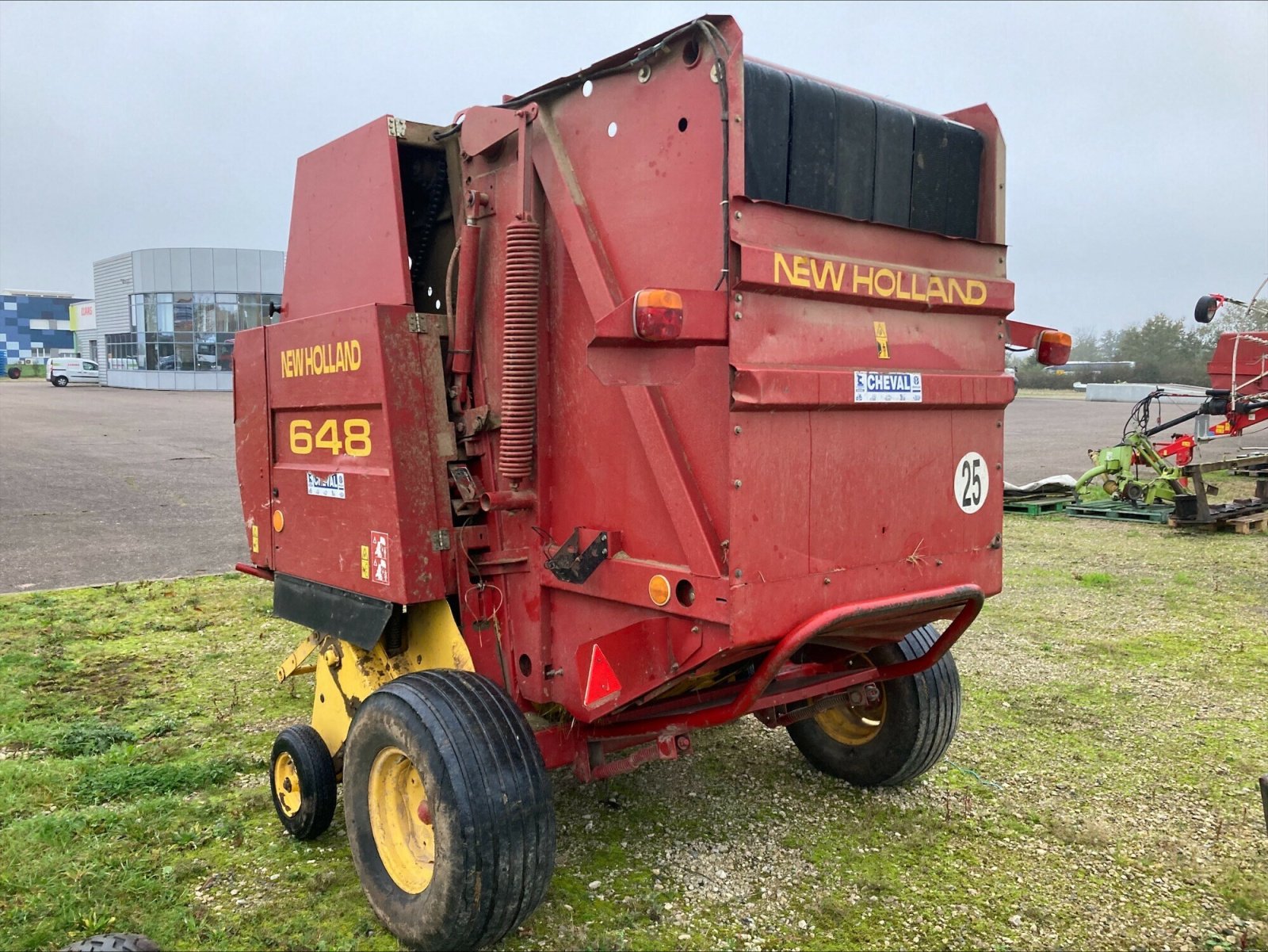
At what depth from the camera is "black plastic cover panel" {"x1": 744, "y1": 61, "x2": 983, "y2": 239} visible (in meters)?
2.57

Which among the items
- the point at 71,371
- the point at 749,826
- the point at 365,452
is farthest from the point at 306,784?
the point at 71,371

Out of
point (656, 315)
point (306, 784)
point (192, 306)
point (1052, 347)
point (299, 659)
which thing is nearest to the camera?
point (656, 315)

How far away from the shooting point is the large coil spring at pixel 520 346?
2.98 meters

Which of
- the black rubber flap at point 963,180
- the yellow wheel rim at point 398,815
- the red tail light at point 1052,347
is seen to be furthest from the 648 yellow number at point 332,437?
the red tail light at point 1052,347

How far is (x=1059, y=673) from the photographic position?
574 cm

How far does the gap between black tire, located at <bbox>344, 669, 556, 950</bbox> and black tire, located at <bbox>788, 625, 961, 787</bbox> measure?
1.74 metres

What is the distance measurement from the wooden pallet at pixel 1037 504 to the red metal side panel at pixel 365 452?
412 inches

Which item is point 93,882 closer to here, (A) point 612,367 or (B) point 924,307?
(A) point 612,367

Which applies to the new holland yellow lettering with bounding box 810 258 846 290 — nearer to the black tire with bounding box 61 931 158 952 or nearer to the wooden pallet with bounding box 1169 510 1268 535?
the black tire with bounding box 61 931 158 952

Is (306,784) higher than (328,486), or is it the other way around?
(328,486)

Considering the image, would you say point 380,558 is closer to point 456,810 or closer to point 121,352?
point 456,810

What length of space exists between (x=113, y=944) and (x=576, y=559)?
174cm

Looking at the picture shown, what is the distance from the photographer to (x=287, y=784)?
3682 millimetres

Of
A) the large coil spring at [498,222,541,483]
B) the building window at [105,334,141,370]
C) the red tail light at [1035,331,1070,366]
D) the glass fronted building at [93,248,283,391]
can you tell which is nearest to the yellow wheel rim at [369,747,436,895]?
the large coil spring at [498,222,541,483]
